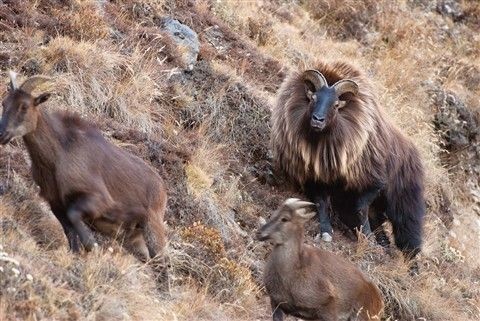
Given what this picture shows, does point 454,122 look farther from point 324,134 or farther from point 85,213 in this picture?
point 85,213

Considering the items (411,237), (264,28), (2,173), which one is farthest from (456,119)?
(2,173)

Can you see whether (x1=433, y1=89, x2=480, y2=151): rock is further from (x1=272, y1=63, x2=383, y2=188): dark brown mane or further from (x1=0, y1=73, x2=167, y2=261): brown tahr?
(x1=0, y1=73, x2=167, y2=261): brown tahr

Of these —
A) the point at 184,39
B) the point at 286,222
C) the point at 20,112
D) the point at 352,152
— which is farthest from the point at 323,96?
the point at 20,112

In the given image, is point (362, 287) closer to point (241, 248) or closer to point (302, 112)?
point (241, 248)

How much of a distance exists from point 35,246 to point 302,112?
15.5 ft

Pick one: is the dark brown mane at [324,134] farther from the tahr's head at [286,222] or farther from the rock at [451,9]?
the rock at [451,9]

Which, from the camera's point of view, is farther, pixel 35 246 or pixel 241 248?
pixel 241 248

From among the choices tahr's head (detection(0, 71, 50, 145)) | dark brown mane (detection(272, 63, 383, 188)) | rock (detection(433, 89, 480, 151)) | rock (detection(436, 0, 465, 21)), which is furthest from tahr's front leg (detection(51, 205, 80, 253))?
rock (detection(436, 0, 465, 21))

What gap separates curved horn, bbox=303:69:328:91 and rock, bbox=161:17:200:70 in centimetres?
193

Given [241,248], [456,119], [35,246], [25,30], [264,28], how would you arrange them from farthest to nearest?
[456,119]
[264,28]
[25,30]
[241,248]
[35,246]

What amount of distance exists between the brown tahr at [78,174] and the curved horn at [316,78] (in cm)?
373

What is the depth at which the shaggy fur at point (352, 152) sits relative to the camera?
433 inches

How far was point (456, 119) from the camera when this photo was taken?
16.2 m

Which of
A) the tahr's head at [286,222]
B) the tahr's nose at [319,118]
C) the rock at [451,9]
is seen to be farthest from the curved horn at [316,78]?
the rock at [451,9]
